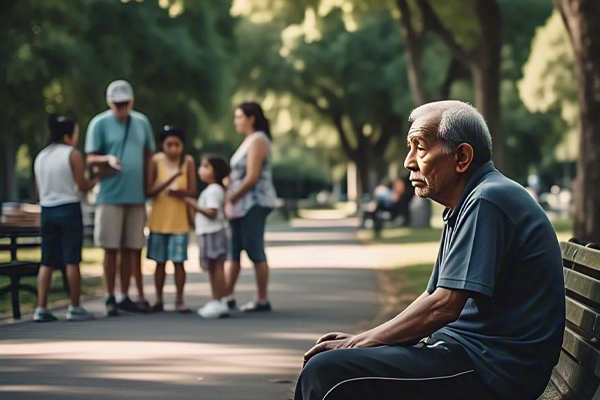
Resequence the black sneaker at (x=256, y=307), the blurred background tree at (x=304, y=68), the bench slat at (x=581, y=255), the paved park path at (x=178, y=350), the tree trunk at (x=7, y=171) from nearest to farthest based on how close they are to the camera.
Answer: the bench slat at (x=581, y=255), the paved park path at (x=178, y=350), the black sneaker at (x=256, y=307), the blurred background tree at (x=304, y=68), the tree trunk at (x=7, y=171)

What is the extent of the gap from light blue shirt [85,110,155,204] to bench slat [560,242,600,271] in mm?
Answer: 5915

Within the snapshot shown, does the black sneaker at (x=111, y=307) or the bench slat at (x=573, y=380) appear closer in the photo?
the bench slat at (x=573, y=380)

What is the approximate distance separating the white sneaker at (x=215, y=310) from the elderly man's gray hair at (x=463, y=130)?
7382 millimetres

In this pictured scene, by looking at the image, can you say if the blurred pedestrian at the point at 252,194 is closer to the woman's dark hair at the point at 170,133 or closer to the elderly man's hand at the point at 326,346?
the woman's dark hair at the point at 170,133

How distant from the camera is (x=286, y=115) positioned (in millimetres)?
57656

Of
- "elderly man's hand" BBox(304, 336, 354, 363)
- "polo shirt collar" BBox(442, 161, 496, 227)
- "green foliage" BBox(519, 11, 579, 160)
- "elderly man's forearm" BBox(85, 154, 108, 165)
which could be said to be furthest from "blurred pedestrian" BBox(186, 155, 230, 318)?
"green foliage" BBox(519, 11, 579, 160)

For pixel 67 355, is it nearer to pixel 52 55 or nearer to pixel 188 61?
pixel 52 55

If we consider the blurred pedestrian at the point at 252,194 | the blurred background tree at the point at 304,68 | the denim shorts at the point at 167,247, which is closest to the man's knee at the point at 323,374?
the denim shorts at the point at 167,247

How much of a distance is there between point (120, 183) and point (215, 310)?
1.41m

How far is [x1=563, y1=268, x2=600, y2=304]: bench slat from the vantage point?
5.30 m

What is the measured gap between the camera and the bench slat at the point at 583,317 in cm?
516

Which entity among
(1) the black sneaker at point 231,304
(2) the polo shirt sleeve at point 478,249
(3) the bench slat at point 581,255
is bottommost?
→ (1) the black sneaker at point 231,304

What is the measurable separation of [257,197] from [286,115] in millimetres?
45309

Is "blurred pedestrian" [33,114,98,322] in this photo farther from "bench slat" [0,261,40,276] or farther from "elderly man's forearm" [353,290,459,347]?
"elderly man's forearm" [353,290,459,347]
